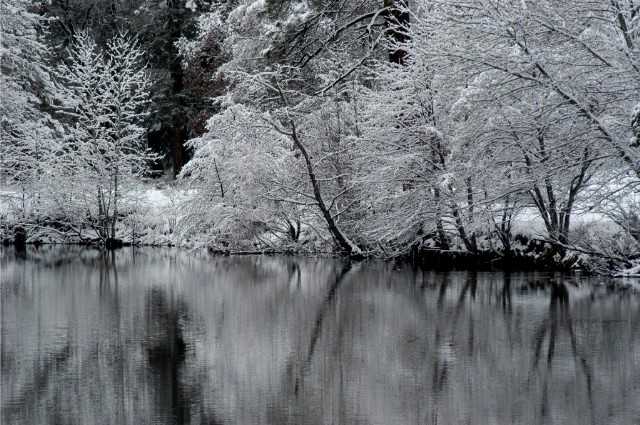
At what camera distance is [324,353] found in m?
7.61

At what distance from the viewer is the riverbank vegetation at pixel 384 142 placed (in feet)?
39.4

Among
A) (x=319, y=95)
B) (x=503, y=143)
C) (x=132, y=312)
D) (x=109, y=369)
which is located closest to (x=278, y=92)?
(x=319, y=95)

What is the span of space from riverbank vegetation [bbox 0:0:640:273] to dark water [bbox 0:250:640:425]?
2060mm

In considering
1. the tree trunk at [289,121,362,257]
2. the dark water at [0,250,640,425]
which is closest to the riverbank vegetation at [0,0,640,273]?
the tree trunk at [289,121,362,257]

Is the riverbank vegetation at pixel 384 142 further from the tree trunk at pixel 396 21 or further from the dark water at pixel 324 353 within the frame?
the dark water at pixel 324 353

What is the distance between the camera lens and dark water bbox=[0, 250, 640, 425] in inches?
218

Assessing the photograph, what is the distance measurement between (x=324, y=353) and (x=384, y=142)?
1046 cm

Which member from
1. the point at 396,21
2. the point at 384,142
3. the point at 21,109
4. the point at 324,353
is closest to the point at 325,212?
the point at 384,142

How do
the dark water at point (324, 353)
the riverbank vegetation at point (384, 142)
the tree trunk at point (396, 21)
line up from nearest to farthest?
the dark water at point (324, 353) → the riverbank vegetation at point (384, 142) → the tree trunk at point (396, 21)

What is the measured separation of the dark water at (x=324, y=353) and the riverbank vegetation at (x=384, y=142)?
2.06 metres

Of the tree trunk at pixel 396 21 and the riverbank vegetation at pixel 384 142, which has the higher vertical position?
the tree trunk at pixel 396 21

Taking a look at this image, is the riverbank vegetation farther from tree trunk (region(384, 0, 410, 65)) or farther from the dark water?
the dark water

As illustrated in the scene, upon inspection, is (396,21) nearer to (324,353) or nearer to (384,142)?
(384,142)

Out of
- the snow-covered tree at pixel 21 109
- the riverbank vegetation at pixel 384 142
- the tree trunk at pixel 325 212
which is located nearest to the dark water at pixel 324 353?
the riverbank vegetation at pixel 384 142
